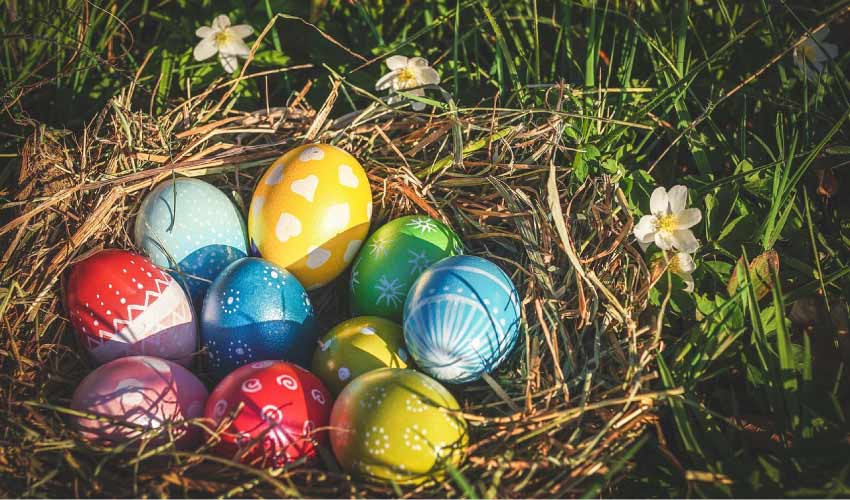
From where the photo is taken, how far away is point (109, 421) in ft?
6.14

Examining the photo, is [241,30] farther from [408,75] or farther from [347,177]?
[347,177]

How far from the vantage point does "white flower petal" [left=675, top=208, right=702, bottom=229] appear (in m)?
2.18

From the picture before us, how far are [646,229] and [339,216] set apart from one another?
3.24ft

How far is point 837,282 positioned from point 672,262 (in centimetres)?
61

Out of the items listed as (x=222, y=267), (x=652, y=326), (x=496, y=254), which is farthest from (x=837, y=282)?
(x=222, y=267)

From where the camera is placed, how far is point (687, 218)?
2203 millimetres

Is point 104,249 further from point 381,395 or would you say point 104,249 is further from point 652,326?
Answer: point 652,326

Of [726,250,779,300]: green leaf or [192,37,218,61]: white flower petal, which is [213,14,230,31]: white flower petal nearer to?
[192,37,218,61]: white flower petal

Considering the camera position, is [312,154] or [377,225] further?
[377,225]

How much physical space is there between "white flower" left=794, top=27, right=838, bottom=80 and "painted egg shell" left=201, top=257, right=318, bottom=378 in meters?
2.01

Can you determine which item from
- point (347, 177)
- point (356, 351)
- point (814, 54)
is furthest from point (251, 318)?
point (814, 54)

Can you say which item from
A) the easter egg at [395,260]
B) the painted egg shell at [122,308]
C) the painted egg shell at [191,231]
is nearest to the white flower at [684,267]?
the easter egg at [395,260]

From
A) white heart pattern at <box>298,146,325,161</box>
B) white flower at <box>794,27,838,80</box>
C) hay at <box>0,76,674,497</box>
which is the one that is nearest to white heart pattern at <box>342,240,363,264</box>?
hay at <box>0,76,674,497</box>

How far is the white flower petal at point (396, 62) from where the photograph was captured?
2654mm
